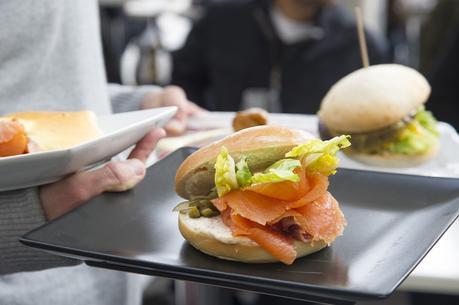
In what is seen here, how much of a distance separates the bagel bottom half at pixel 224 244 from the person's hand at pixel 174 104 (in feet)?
2.09

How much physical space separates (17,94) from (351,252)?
820 millimetres

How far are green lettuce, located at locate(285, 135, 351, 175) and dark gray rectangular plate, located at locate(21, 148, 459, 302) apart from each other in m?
0.12

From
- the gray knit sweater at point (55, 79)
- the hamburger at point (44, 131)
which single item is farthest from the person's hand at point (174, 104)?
the hamburger at point (44, 131)

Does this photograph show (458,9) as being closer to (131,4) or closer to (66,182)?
(66,182)

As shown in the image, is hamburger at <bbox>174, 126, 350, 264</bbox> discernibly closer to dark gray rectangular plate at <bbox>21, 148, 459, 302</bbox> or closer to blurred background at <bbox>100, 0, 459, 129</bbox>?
dark gray rectangular plate at <bbox>21, 148, 459, 302</bbox>

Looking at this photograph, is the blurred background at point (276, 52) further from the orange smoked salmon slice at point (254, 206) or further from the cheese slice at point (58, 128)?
the orange smoked salmon slice at point (254, 206)

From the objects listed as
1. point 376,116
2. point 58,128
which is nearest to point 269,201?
point 58,128

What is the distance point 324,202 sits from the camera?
1150 mm

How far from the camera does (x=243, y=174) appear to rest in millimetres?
1123

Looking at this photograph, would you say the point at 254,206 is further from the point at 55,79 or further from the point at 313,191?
the point at 55,79

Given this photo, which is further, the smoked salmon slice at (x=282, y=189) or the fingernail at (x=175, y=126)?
the fingernail at (x=175, y=126)

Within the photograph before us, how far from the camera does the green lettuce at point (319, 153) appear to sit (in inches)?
43.6

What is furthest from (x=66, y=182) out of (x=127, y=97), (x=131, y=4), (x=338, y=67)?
(x=131, y=4)

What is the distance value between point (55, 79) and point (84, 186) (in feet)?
1.49
